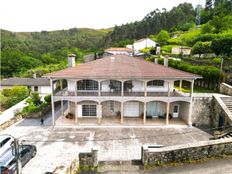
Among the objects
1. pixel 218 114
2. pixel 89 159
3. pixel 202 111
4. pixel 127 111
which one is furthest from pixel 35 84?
pixel 218 114

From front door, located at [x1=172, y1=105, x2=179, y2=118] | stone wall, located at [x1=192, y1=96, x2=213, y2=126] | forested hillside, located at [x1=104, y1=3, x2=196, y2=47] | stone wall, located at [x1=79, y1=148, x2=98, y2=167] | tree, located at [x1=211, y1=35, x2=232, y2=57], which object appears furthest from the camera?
forested hillside, located at [x1=104, y1=3, x2=196, y2=47]

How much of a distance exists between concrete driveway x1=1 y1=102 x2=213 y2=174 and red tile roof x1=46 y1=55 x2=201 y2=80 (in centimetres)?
503

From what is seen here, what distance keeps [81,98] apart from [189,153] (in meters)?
12.2

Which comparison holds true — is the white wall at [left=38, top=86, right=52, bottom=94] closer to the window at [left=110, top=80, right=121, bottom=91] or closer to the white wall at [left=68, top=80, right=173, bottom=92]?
the white wall at [left=68, top=80, right=173, bottom=92]

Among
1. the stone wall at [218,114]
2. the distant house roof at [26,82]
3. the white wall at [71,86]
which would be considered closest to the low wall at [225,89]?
the stone wall at [218,114]

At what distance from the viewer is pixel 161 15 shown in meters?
115

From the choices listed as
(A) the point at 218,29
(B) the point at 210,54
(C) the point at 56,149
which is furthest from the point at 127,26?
(C) the point at 56,149

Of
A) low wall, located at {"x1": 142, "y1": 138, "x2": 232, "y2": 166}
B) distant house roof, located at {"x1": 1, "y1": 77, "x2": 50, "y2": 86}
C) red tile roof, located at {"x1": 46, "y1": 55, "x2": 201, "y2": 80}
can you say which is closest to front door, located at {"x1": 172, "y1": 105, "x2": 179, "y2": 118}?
red tile roof, located at {"x1": 46, "y1": 55, "x2": 201, "y2": 80}

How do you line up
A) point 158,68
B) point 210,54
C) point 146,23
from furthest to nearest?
point 146,23 → point 210,54 → point 158,68

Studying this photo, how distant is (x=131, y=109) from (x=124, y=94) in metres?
2.60

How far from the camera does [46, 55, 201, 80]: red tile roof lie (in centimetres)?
2023

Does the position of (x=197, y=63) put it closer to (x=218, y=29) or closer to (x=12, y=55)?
(x=218, y=29)

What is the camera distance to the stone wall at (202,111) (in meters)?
21.9

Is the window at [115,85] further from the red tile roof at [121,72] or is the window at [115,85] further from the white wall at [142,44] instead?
the white wall at [142,44]
